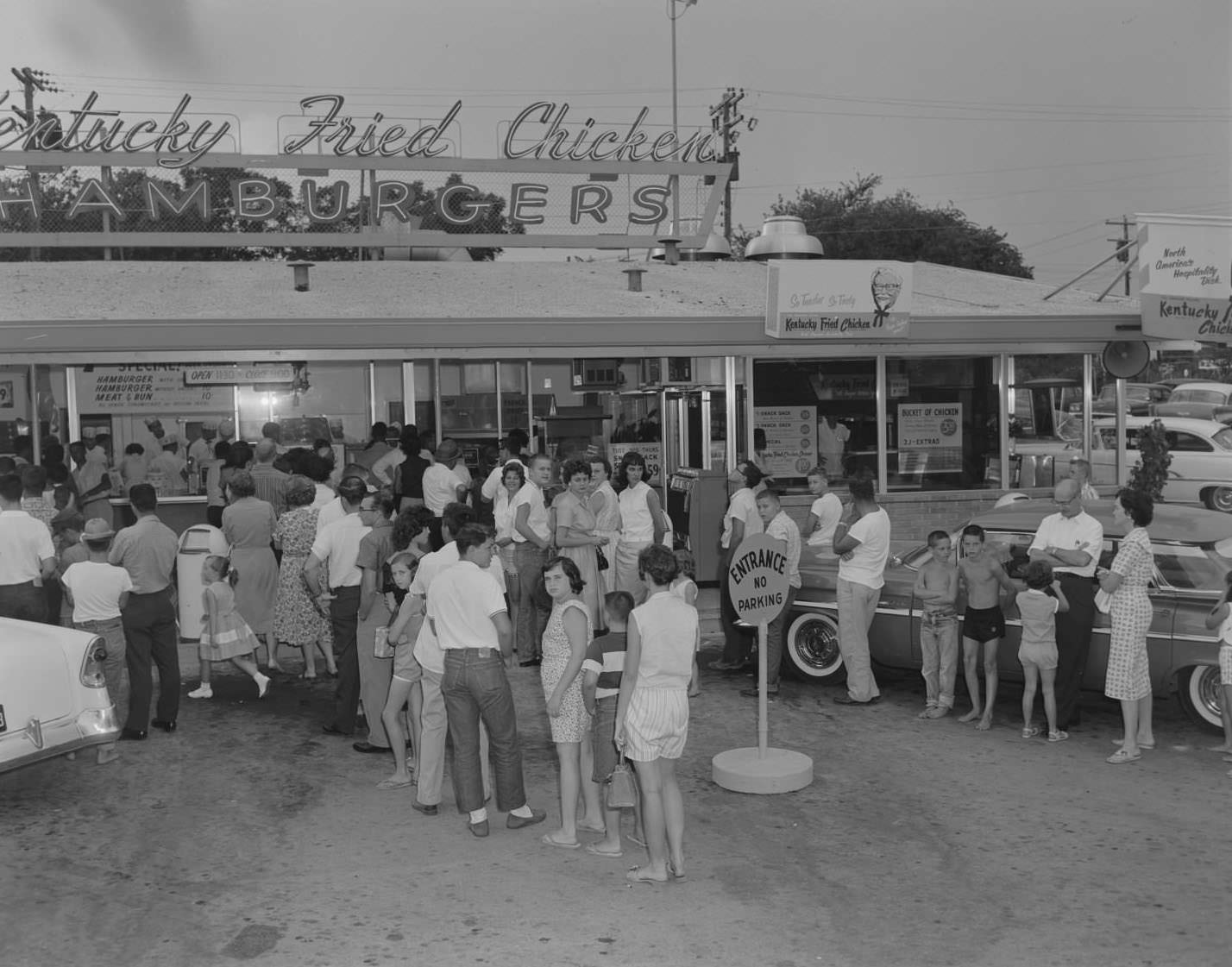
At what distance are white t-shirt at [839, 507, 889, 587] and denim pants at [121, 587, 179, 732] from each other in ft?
16.1

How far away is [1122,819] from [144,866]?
5.28 metres

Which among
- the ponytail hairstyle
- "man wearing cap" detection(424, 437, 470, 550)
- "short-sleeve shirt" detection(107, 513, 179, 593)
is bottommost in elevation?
the ponytail hairstyle

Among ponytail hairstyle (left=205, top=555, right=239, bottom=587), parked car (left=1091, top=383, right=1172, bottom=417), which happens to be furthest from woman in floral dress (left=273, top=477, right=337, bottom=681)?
parked car (left=1091, top=383, right=1172, bottom=417)

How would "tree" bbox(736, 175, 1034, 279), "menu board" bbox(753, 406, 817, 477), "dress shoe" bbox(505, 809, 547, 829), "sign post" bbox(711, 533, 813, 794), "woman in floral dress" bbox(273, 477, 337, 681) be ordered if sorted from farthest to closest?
1. "tree" bbox(736, 175, 1034, 279)
2. "menu board" bbox(753, 406, 817, 477)
3. "woman in floral dress" bbox(273, 477, 337, 681)
4. "sign post" bbox(711, 533, 813, 794)
5. "dress shoe" bbox(505, 809, 547, 829)

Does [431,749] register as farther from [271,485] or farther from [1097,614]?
[271,485]

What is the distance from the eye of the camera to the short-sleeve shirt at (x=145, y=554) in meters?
8.54

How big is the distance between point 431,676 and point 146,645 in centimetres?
277

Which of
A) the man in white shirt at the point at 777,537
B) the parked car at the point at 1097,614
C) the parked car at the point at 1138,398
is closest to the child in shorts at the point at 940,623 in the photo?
the parked car at the point at 1097,614

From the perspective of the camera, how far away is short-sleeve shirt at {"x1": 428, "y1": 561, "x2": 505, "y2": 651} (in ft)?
21.7

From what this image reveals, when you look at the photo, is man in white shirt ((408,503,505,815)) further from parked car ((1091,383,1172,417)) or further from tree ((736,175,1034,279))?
tree ((736,175,1034,279))

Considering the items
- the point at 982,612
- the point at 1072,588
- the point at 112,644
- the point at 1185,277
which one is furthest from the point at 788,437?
the point at 112,644

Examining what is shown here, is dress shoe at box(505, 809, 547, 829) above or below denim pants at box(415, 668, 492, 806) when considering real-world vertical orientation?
below

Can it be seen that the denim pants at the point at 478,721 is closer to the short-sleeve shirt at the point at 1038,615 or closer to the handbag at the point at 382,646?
the handbag at the point at 382,646

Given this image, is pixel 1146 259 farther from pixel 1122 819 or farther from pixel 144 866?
pixel 144 866
